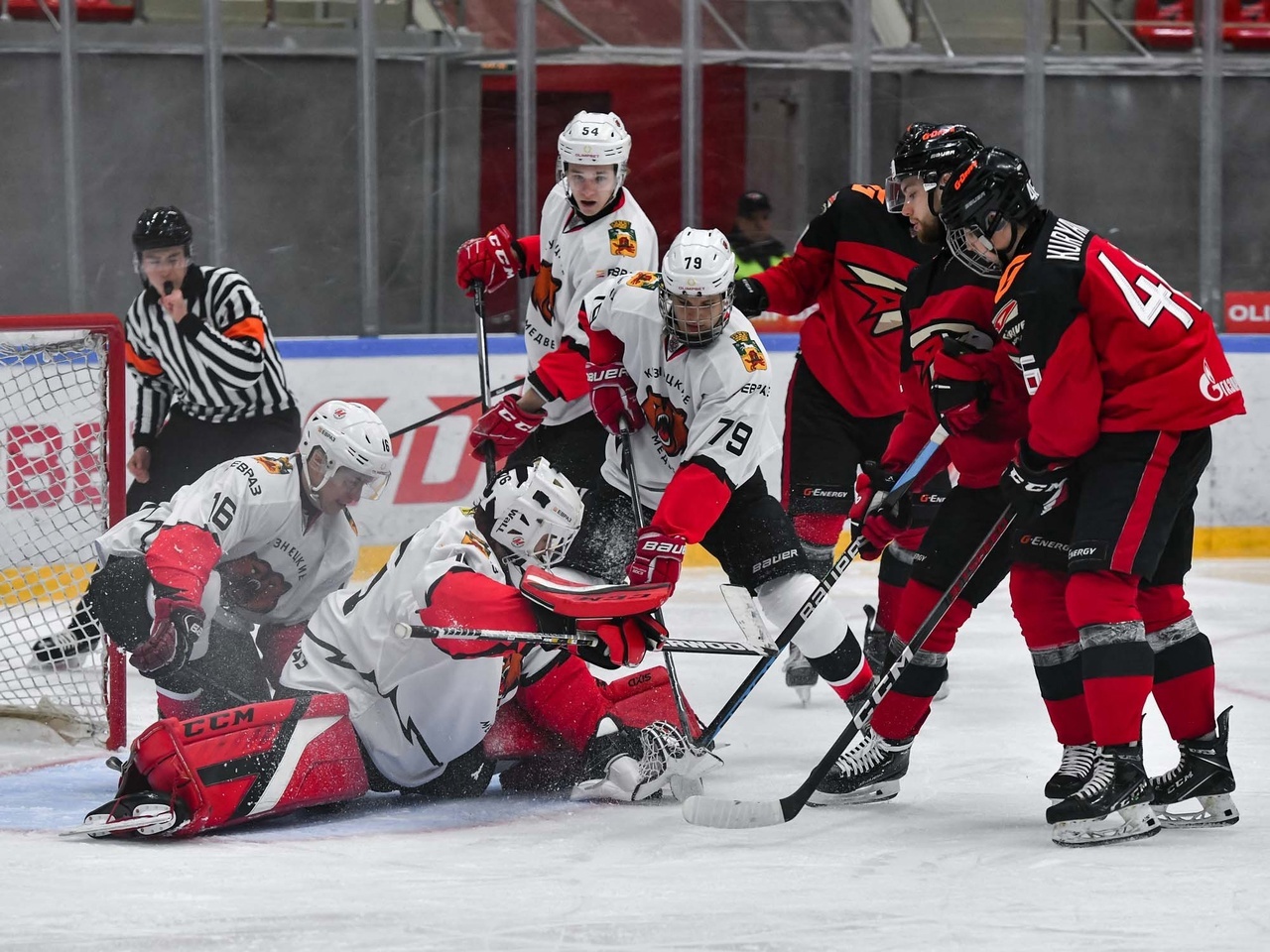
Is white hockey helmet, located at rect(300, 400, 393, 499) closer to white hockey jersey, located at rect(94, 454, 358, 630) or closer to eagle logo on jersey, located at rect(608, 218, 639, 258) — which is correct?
white hockey jersey, located at rect(94, 454, 358, 630)

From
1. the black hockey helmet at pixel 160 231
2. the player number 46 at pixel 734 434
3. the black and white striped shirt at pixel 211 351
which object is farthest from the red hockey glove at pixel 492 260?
the player number 46 at pixel 734 434

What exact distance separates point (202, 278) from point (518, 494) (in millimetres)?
1792

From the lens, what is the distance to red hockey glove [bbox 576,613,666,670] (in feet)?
9.66

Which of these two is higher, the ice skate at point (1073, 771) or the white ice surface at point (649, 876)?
the ice skate at point (1073, 771)

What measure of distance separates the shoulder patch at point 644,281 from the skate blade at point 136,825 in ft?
4.36

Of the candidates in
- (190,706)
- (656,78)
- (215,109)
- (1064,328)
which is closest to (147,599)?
(190,706)

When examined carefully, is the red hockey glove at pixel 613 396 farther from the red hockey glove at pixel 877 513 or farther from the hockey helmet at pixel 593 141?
the hockey helmet at pixel 593 141

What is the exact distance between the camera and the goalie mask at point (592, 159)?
13.3 ft

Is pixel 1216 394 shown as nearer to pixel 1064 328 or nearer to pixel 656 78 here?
pixel 1064 328

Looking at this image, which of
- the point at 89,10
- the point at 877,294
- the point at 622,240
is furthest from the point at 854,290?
the point at 89,10

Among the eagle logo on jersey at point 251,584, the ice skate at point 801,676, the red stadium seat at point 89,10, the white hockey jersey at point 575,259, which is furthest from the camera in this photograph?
the red stadium seat at point 89,10

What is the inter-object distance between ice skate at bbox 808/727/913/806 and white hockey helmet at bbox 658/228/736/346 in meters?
0.77

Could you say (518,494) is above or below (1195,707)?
above

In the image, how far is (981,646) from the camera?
4910 millimetres
